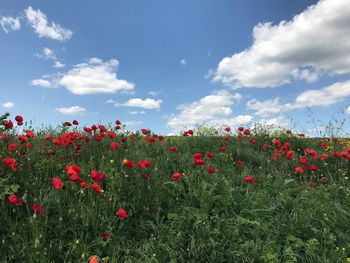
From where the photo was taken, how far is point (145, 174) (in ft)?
18.6

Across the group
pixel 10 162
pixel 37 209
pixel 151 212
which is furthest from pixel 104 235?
pixel 10 162

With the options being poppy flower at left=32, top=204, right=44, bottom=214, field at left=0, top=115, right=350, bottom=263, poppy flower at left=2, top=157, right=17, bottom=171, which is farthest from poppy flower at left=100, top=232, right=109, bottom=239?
poppy flower at left=2, top=157, right=17, bottom=171

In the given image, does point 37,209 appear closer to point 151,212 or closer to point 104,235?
point 104,235

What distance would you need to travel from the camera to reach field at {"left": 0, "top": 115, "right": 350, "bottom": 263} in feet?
14.9

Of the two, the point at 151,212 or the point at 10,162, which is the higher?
the point at 10,162

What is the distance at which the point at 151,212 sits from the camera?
5277mm

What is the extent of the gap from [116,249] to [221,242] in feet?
3.85

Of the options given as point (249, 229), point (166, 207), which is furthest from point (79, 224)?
point (249, 229)

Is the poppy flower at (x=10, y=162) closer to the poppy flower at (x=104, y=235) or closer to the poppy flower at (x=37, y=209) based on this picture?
the poppy flower at (x=37, y=209)

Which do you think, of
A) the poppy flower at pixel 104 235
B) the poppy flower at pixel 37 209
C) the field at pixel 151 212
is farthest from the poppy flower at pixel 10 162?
the poppy flower at pixel 104 235

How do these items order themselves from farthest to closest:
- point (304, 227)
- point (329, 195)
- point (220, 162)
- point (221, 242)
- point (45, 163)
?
point (220, 162)
point (329, 195)
point (45, 163)
point (304, 227)
point (221, 242)

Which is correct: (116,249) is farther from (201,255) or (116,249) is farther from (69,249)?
(201,255)

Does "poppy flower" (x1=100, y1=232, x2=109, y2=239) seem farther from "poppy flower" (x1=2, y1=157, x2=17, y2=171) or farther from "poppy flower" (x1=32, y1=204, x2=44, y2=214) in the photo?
"poppy flower" (x1=2, y1=157, x2=17, y2=171)

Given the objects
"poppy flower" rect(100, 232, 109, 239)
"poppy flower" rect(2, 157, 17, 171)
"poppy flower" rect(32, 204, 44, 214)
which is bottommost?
"poppy flower" rect(100, 232, 109, 239)
